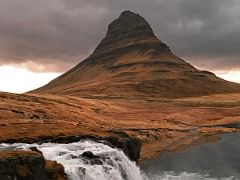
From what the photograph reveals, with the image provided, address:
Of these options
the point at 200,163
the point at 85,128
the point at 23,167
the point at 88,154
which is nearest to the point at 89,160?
the point at 88,154

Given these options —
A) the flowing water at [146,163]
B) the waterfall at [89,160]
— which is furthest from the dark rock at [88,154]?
the flowing water at [146,163]

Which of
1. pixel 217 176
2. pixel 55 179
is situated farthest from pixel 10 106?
pixel 55 179

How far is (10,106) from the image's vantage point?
159000 mm

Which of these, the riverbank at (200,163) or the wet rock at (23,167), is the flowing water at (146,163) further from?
the wet rock at (23,167)

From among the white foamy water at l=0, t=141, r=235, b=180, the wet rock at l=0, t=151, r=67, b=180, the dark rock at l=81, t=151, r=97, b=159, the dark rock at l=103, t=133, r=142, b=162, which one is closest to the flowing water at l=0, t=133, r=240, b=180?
the white foamy water at l=0, t=141, r=235, b=180

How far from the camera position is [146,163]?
111m

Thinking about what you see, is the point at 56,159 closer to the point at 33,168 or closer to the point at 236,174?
the point at 33,168

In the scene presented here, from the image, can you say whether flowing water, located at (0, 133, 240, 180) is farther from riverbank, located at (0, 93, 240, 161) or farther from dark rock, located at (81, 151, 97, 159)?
riverbank, located at (0, 93, 240, 161)

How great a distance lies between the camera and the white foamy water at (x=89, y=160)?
68.5 metres

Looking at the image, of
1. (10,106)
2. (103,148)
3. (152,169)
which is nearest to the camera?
(103,148)

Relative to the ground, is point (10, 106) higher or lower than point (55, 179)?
higher

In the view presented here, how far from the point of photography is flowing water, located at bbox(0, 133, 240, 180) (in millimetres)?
72312

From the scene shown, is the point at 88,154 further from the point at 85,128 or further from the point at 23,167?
the point at 85,128

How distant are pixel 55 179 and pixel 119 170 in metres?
19.5
